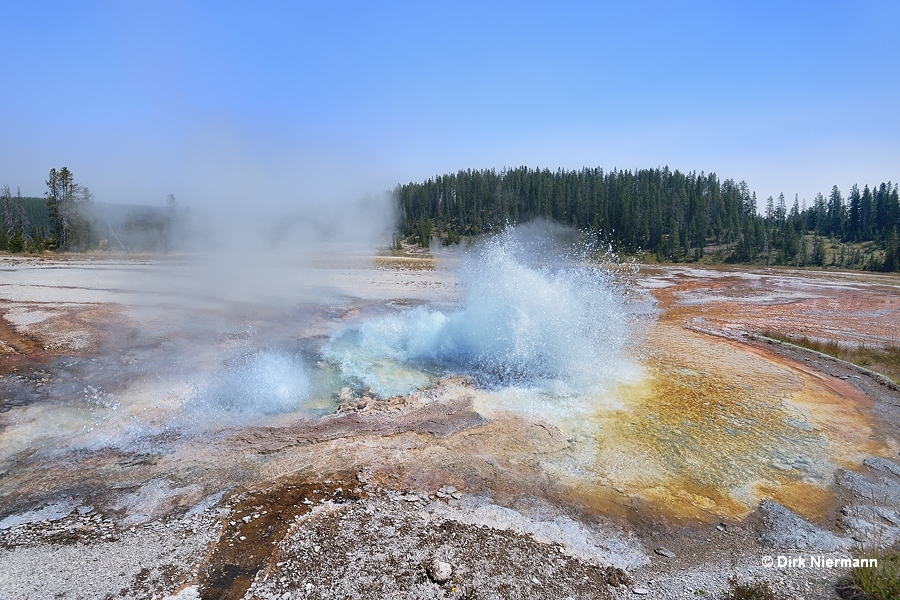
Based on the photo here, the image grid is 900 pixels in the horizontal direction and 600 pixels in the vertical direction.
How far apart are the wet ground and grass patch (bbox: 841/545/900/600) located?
24 cm

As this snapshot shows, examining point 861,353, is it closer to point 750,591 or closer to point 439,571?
point 750,591

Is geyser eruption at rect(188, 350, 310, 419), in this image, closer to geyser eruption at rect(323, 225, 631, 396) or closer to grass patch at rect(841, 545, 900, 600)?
geyser eruption at rect(323, 225, 631, 396)

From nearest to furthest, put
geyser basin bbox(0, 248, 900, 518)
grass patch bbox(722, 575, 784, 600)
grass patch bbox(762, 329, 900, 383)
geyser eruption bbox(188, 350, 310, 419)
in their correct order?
grass patch bbox(722, 575, 784, 600) → geyser basin bbox(0, 248, 900, 518) → geyser eruption bbox(188, 350, 310, 419) → grass patch bbox(762, 329, 900, 383)

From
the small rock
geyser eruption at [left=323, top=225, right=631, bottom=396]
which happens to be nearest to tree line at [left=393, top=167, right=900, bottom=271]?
geyser eruption at [left=323, top=225, right=631, bottom=396]

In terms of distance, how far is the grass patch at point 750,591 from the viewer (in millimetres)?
3514

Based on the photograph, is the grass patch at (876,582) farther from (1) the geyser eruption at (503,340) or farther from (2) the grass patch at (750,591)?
(1) the geyser eruption at (503,340)

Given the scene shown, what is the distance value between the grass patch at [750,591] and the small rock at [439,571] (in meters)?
2.16

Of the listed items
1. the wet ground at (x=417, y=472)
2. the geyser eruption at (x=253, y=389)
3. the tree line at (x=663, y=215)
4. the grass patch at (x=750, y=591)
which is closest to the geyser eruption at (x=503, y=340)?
the wet ground at (x=417, y=472)

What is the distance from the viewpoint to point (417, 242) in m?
54.9

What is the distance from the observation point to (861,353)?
11586 mm

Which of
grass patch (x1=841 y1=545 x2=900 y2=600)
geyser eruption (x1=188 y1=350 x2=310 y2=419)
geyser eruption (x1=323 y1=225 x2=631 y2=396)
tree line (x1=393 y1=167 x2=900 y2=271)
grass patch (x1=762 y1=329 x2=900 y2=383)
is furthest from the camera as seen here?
tree line (x1=393 y1=167 x2=900 y2=271)

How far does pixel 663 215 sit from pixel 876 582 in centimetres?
6431

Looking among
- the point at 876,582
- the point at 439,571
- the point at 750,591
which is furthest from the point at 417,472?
the point at 876,582

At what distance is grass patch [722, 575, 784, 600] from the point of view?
3514 mm
